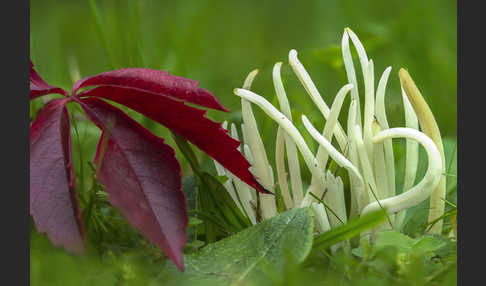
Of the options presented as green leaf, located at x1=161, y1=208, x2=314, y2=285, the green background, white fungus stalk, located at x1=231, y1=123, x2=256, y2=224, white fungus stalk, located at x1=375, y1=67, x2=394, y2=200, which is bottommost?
green leaf, located at x1=161, y1=208, x2=314, y2=285

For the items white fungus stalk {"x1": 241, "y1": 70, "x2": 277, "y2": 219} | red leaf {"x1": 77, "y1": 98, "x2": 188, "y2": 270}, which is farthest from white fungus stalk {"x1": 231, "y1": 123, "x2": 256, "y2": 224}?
red leaf {"x1": 77, "y1": 98, "x2": 188, "y2": 270}

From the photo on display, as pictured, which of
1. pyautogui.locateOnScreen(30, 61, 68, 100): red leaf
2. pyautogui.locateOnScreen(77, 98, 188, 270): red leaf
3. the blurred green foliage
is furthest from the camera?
the blurred green foliage

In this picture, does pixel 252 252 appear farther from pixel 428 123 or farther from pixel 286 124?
pixel 428 123

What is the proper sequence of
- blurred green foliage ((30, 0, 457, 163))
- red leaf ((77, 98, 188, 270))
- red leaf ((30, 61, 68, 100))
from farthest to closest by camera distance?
blurred green foliage ((30, 0, 457, 163)) → red leaf ((30, 61, 68, 100)) → red leaf ((77, 98, 188, 270))

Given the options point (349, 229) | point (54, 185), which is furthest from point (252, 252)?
point (54, 185)

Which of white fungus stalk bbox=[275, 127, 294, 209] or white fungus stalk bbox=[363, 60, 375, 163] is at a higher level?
white fungus stalk bbox=[363, 60, 375, 163]

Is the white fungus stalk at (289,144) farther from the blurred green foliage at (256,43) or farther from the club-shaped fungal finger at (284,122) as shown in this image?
the blurred green foliage at (256,43)

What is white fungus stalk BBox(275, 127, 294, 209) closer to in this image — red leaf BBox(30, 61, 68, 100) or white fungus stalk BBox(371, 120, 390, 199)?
white fungus stalk BBox(371, 120, 390, 199)
